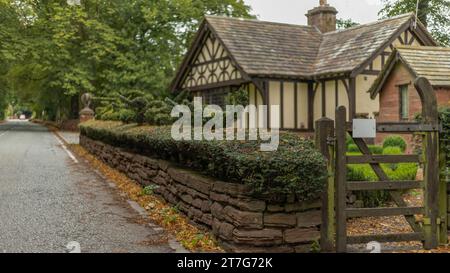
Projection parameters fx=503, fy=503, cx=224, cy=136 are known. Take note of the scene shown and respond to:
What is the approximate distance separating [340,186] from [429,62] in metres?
13.6

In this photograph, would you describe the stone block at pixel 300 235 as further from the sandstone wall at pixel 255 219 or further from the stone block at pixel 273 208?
A: the stone block at pixel 273 208

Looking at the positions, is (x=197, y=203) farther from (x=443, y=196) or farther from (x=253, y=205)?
(x=443, y=196)

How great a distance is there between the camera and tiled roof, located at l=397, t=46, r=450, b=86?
55.6 ft

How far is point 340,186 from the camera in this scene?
18.8 ft

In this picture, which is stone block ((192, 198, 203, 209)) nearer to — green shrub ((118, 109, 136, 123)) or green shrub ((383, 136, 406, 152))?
green shrub ((118, 109, 136, 123))

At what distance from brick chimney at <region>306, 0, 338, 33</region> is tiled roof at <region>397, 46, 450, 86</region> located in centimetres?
927

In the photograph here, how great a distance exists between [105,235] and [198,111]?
124 inches

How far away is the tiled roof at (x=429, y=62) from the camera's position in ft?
55.6

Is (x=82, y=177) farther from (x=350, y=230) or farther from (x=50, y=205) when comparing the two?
(x=350, y=230)

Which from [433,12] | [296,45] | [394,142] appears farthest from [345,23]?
[394,142]

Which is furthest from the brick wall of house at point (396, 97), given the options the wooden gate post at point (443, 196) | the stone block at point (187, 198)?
the stone block at point (187, 198)

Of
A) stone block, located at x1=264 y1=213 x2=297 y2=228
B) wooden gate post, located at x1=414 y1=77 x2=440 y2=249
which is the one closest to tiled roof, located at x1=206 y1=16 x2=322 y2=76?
wooden gate post, located at x1=414 y1=77 x2=440 y2=249

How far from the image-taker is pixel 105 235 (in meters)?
6.50
